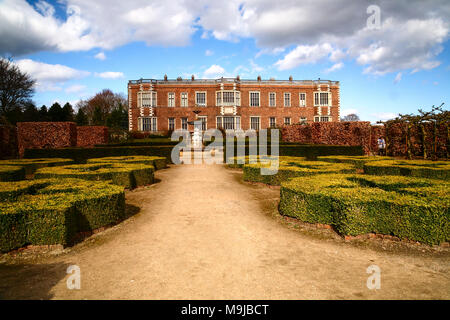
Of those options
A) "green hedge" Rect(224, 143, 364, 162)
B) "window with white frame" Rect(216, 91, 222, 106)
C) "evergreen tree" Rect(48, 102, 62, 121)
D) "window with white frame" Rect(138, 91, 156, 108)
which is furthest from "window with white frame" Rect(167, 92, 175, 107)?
"green hedge" Rect(224, 143, 364, 162)

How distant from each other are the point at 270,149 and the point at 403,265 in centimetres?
1431

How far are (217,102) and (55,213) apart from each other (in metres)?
36.1

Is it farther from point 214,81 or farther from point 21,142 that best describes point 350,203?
point 214,81

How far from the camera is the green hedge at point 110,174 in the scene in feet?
29.8

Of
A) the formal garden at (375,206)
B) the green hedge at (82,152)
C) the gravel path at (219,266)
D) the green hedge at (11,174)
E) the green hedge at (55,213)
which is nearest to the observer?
the gravel path at (219,266)

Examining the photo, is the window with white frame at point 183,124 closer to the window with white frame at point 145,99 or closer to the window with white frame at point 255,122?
the window with white frame at point 145,99

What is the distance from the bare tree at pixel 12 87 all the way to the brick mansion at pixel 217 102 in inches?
609

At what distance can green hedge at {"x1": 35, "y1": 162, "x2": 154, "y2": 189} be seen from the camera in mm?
9070

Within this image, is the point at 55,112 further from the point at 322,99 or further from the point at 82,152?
the point at 322,99

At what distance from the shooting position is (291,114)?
41.1 m

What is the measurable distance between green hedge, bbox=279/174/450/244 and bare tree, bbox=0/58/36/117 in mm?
44533

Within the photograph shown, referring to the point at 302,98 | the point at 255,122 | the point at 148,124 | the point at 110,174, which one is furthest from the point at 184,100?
the point at 110,174

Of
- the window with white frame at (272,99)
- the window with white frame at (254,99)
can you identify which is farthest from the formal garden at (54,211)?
the window with white frame at (272,99)

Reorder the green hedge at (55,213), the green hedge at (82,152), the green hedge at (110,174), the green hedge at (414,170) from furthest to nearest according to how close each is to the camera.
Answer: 1. the green hedge at (82,152)
2. the green hedge at (110,174)
3. the green hedge at (414,170)
4. the green hedge at (55,213)
